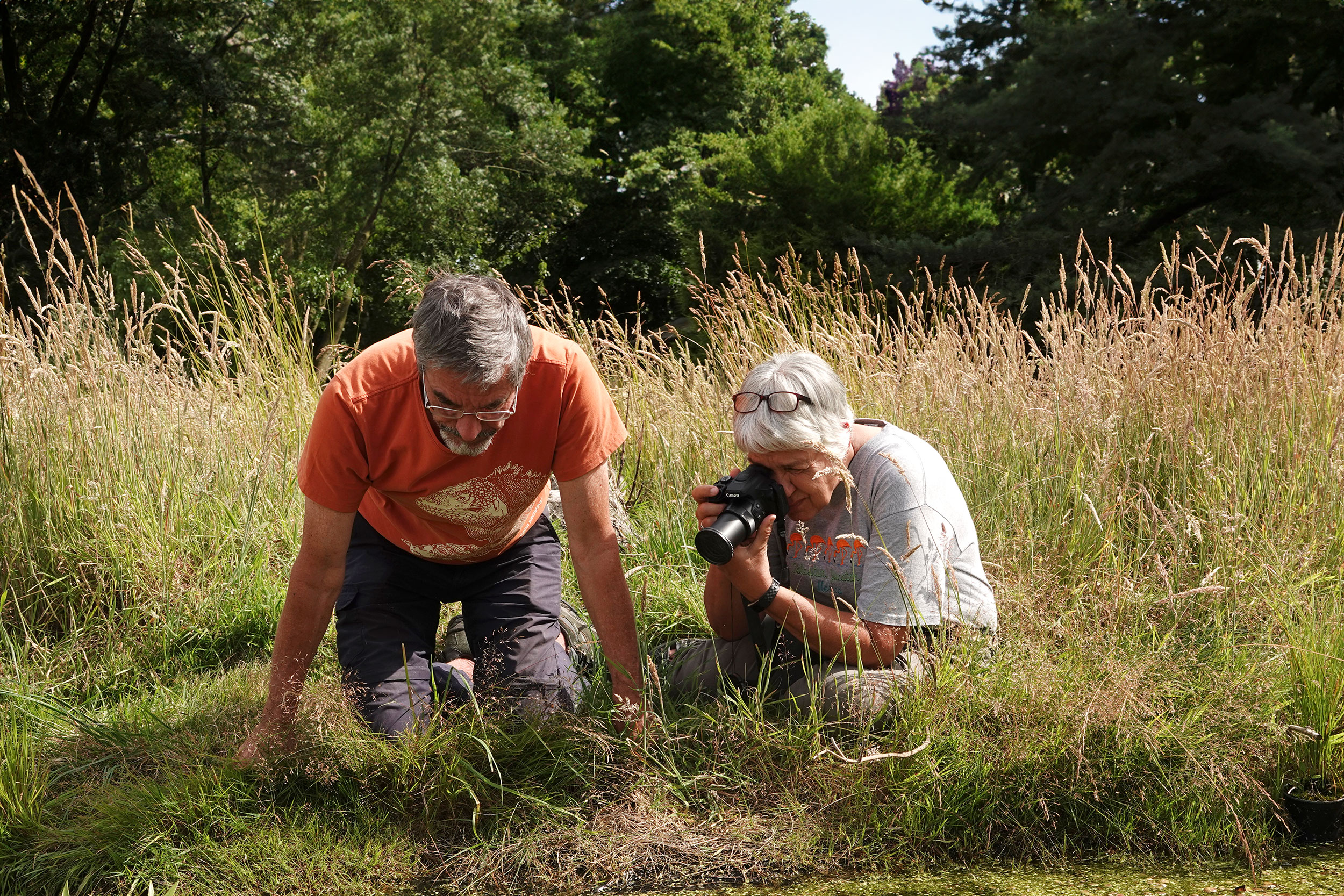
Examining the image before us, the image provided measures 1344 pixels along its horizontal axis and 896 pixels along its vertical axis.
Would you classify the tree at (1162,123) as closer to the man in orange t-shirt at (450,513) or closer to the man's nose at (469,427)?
the man in orange t-shirt at (450,513)

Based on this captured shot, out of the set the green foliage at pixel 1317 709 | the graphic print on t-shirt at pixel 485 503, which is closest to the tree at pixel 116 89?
the graphic print on t-shirt at pixel 485 503

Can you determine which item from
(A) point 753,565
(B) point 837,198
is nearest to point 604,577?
(A) point 753,565

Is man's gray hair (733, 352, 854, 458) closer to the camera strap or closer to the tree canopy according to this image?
the camera strap

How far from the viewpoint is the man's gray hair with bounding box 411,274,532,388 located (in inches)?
83.8

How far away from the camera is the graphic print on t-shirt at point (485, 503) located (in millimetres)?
2584

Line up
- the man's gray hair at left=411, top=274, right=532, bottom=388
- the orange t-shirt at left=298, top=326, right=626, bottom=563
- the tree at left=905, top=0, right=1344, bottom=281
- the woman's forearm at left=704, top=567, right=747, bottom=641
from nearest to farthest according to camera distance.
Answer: the man's gray hair at left=411, top=274, right=532, bottom=388 < the orange t-shirt at left=298, top=326, right=626, bottom=563 < the woman's forearm at left=704, top=567, right=747, bottom=641 < the tree at left=905, top=0, right=1344, bottom=281

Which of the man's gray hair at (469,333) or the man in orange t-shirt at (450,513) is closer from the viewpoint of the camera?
the man's gray hair at (469,333)

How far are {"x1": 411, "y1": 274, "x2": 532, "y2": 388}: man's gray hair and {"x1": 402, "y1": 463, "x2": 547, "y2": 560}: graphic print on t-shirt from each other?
1.40 ft

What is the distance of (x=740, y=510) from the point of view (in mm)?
2271

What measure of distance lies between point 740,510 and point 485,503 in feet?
2.35

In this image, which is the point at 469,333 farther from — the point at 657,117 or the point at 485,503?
the point at 657,117

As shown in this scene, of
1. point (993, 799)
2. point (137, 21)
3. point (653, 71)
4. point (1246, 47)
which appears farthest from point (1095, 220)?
point (653, 71)

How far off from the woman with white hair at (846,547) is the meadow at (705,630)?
0.12 m

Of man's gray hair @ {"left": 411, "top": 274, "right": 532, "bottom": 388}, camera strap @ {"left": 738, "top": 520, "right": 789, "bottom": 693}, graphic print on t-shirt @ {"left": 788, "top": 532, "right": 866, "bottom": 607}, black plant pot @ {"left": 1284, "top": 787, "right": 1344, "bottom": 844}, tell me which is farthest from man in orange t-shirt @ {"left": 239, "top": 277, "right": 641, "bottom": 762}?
black plant pot @ {"left": 1284, "top": 787, "right": 1344, "bottom": 844}
